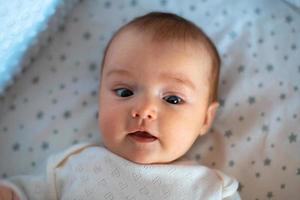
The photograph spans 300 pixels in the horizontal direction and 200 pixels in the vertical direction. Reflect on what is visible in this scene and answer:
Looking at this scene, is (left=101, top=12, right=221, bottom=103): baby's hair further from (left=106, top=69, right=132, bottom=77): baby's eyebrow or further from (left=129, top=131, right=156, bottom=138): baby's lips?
(left=129, top=131, right=156, bottom=138): baby's lips

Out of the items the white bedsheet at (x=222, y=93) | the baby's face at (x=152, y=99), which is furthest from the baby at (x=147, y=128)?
the white bedsheet at (x=222, y=93)

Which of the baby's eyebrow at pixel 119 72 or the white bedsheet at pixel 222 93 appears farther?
the white bedsheet at pixel 222 93

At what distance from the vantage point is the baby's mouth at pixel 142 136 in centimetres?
110

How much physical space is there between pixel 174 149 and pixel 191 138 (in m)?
0.05

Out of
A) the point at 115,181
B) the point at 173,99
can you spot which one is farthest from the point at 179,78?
the point at 115,181

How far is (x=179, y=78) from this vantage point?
1.13 meters

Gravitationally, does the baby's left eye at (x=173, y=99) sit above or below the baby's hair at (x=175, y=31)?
below

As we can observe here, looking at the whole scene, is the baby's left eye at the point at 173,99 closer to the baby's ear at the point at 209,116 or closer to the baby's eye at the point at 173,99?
the baby's eye at the point at 173,99

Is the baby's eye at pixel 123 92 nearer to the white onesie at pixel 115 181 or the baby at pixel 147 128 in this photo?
the baby at pixel 147 128

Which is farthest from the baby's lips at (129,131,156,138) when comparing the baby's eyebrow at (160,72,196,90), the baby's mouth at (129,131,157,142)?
the baby's eyebrow at (160,72,196,90)

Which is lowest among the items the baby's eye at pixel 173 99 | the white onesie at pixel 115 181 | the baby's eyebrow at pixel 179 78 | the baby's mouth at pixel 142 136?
the white onesie at pixel 115 181

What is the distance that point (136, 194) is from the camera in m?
1.12

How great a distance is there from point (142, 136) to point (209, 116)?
8.1 inches

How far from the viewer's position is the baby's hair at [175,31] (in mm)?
1150
